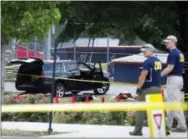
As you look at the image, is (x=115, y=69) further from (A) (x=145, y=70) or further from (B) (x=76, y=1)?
(A) (x=145, y=70)

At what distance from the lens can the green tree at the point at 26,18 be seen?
973 cm

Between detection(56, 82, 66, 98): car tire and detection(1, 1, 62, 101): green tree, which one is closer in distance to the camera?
detection(1, 1, 62, 101): green tree

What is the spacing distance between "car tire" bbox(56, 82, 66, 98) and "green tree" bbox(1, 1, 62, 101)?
9.53 meters

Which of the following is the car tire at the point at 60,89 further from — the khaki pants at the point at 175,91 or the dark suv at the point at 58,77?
the khaki pants at the point at 175,91

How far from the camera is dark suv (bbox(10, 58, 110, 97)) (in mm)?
19516

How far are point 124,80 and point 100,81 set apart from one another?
320 inches

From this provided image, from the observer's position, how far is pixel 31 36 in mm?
10477

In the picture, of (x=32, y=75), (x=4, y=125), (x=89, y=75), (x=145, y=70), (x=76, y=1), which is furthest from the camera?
(x=89, y=75)

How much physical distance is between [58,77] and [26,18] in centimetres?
1053

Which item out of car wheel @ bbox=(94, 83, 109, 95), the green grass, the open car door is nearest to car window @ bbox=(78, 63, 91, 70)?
car wheel @ bbox=(94, 83, 109, 95)

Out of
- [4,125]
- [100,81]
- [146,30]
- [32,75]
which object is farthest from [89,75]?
[4,125]

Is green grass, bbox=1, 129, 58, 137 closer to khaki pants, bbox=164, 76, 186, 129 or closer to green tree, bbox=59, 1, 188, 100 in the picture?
khaki pants, bbox=164, 76, 186, 129

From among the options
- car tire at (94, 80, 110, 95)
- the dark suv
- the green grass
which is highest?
the dark suv

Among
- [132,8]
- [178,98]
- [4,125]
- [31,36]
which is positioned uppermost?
[132,8]
